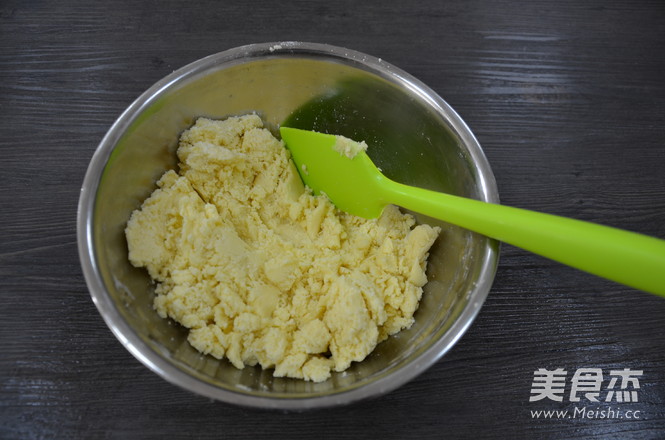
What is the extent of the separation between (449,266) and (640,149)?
105 cm

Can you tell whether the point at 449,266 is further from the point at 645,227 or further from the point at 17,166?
the point at 17,166

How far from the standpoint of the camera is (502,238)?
1172mm

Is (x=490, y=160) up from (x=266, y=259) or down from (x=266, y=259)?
up

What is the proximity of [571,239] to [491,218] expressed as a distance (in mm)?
180

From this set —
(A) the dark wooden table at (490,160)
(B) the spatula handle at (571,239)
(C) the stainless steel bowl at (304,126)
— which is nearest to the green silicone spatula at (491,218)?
(B) the spatula handle at (571,239)

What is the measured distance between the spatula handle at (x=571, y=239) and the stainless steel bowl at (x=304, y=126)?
0.11 m

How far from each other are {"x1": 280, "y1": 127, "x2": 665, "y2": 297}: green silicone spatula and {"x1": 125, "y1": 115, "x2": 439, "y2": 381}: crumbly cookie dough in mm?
61

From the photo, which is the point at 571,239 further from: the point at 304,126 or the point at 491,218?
the point at 304,126

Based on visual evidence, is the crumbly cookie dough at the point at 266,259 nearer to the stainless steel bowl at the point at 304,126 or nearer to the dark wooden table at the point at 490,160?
the stainless steel bowl at the point at 304,126

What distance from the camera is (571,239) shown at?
1.05m

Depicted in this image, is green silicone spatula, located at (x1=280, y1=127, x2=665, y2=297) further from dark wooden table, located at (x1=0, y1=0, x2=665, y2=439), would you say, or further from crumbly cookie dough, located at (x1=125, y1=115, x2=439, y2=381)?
dark wooden table, located at (x1=0, y1=0, x2=665, y2=439)

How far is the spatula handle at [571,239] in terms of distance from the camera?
982 millimetres

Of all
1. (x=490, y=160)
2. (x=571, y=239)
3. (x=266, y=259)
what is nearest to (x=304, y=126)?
(x=266, y=259)

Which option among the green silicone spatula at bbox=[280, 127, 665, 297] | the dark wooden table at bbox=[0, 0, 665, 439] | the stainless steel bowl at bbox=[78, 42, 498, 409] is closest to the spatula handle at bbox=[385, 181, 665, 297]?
the green silicone spatula at bbox=[280, 127, 665, 297]
